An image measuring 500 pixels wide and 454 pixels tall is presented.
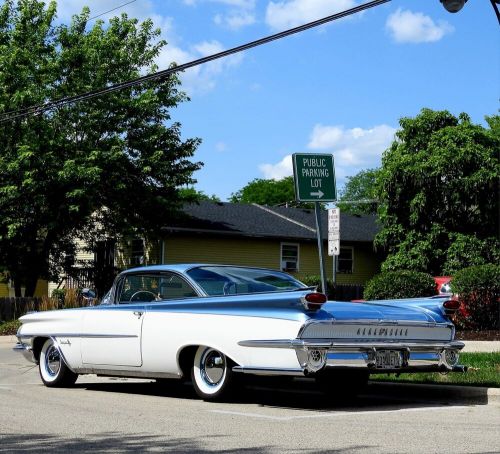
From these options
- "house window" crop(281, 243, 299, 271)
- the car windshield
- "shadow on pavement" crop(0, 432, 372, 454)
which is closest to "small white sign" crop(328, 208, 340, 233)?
the car windshield

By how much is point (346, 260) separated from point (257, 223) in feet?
14.9

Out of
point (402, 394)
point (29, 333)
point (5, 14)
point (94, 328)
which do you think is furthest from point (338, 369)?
point (5, 14)

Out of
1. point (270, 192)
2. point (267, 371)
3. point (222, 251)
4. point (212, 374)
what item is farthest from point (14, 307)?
point (270, 192)

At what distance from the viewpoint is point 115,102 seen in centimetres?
3072

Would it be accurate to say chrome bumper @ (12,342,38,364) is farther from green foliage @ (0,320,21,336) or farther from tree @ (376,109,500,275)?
tree @ (376,109,500,275)

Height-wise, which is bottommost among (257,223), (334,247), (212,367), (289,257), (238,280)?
(212,367)

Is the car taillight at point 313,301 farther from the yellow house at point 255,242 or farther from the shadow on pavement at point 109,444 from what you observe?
the yellow house at point 255,242

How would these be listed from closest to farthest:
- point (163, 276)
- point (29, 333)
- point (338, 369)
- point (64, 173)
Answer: point (338, 369), point (163, 276), point (29, 333), point (64, 173)

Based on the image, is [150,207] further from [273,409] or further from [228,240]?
[273,409]

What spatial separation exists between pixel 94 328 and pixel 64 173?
18256mm

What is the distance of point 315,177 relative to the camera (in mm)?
12758

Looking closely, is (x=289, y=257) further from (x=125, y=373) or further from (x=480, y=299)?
(x=125, y=373)

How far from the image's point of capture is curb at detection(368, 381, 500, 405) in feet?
31.6

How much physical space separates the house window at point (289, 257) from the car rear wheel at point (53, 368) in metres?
26.7
